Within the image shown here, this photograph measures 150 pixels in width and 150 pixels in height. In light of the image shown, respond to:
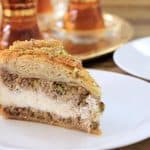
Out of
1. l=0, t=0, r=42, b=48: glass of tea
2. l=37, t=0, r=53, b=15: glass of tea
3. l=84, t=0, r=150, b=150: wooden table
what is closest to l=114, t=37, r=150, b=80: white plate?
l=84, t=0, r=150, b=150: wooden table

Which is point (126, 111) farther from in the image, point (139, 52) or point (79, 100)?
point (139, 52)

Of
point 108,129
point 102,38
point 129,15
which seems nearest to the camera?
point 108,129

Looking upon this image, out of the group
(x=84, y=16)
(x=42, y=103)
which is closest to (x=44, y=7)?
(x=84, y=16)

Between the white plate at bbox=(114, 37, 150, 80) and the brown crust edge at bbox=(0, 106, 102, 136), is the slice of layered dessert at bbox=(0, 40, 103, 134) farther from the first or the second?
the white plate at bbox=(114, 37, 150, 80)

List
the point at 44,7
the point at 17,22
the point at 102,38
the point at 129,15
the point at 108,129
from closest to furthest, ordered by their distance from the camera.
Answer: the point at 108,129 < the point at 17,22 < the point at 102,38 < the point at 44,7 < the point at 129,15

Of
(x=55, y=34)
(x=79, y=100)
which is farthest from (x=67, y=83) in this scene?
(x=55, y=34)

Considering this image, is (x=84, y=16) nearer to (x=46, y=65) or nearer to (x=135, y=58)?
(x=135, y=58)

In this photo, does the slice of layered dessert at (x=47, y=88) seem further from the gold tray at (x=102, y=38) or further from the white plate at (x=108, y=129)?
the gold tray at (x=102, y=38)
